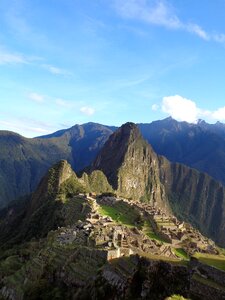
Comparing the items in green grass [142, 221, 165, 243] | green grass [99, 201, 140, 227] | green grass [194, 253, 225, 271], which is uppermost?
green grass [194, 253, 225, 271]

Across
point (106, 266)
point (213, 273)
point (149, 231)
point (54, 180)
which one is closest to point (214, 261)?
point (106, 266)

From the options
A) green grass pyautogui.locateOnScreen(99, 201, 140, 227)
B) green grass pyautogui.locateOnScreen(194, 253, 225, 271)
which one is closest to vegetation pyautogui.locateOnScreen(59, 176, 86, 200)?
green grass pyautogui.locateOnScreen(99, 201, 140, 227)

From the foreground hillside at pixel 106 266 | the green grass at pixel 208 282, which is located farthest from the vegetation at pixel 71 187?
the green grass at pixel 208 282

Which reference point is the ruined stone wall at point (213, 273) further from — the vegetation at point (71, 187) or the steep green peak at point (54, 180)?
the steep green peak at point (54, 180)

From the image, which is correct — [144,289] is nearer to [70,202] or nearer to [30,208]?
[70,202]

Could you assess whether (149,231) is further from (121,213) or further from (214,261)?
(214,261)

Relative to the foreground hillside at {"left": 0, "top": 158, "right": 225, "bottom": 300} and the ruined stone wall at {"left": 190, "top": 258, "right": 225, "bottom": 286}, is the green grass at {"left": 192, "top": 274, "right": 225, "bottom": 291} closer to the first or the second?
the foreground hillside at {"left": 0, "top": 158, "right": 225, "bottom": 300}

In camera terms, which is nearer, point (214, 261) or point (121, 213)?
point (214, 261)

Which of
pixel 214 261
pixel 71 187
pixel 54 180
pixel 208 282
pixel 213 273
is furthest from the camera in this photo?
pixel 54 180
